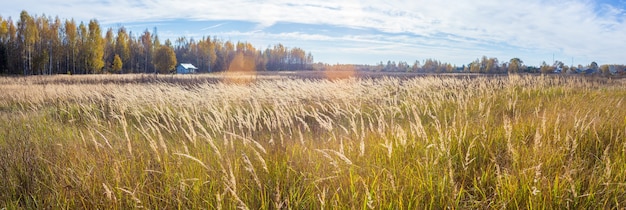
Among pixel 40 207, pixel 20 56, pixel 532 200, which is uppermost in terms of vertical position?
pixel 20 56

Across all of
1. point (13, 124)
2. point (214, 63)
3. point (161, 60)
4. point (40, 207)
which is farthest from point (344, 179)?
point (214, 63)

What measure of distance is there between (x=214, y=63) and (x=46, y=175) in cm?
8550

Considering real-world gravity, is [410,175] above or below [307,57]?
below

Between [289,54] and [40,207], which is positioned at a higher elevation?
[289,54]

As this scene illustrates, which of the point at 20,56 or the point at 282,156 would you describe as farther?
the point at 20,56

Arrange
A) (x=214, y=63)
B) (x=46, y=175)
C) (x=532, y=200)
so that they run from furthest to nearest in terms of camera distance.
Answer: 1. (x=214, y=63)
2. (x=46, y=175)
3. (x=532, y=200)

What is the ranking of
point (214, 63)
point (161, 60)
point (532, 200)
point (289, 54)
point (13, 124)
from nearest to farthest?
point (532, 200), point (13, 124), point (161, 60), point (214, 63), point (289, 54)

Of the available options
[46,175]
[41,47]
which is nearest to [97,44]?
[41,47]

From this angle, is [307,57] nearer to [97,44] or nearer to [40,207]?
[97,44]

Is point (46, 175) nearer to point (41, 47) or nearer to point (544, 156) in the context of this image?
point (544, 156)

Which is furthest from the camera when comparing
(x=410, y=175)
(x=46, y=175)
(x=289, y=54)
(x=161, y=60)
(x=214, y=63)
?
(x=289, y=54)

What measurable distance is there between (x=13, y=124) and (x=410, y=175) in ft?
19.2

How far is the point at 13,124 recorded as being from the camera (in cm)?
533

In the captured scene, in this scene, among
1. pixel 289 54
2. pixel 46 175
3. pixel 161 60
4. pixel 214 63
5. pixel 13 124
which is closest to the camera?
pixel 46 175
